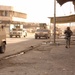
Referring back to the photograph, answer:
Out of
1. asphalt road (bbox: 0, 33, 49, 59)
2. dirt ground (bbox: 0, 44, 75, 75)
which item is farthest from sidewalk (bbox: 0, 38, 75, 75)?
asphalt road (bbox: 0, 33, 49, 59)

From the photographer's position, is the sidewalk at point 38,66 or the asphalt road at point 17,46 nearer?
the sidewalk at point 38,66

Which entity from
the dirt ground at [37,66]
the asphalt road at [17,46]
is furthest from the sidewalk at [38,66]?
the asphalt road at [17,46]

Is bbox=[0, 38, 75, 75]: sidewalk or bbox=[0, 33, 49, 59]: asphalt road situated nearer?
bbox=[0, 38, 75, 75]: sidewalk

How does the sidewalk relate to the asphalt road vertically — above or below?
above

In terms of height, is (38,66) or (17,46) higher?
(38,66)

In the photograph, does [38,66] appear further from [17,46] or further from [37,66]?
[17,46]

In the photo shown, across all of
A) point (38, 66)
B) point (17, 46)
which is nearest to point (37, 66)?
point (38, 66)

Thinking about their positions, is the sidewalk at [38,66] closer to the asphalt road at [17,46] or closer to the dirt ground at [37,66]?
the dirt ground at [37,66]

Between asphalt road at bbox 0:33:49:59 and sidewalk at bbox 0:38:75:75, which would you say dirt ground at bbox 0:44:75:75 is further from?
asphalt road at bbox 0:33:49:59

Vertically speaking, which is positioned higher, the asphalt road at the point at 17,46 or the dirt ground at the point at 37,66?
the dirt ground at the point at 37,66

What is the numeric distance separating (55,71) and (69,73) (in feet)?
2.30

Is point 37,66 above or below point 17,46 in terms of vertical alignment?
above

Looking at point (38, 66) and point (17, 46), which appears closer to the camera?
point (38, 66)

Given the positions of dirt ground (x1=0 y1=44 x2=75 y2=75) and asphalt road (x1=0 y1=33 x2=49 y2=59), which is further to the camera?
asphalt road (x1=0 y1=33 x2=49 y2=59)
